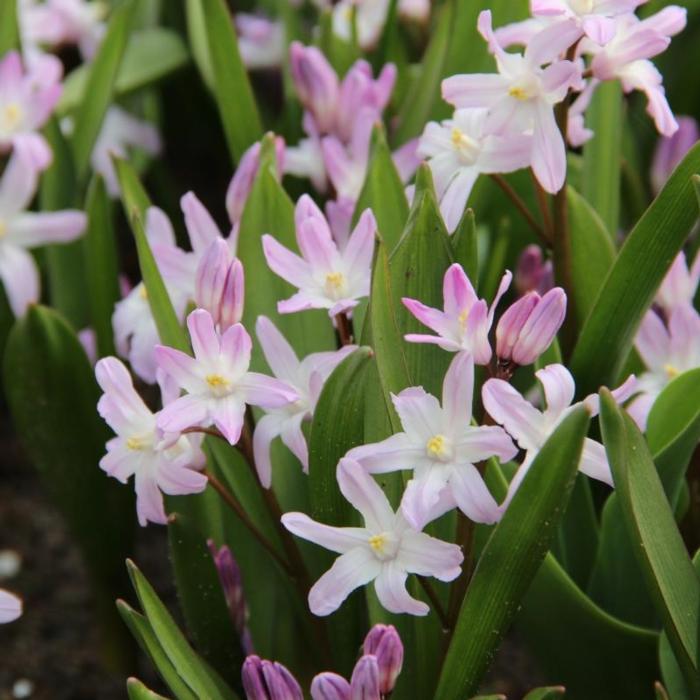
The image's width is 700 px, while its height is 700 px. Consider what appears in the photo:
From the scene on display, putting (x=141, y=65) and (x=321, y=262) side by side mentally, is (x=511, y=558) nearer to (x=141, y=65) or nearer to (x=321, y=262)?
(x=321, y=262)

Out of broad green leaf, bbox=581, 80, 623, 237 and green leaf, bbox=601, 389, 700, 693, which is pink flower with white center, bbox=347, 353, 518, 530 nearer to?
green leaf, bbox=601, 389, 700, 693

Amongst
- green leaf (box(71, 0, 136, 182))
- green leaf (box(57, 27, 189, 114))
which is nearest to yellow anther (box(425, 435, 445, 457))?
green leaf (box(71, 0, 136, 182))

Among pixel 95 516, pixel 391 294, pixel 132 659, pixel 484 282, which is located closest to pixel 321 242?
pixel 391 294

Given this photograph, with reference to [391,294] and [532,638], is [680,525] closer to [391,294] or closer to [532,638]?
[532,638]

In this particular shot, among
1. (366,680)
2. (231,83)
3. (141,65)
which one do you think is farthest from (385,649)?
(141,65)

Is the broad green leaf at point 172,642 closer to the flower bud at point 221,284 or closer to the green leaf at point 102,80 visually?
the flower bud at point 221,284
